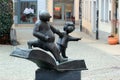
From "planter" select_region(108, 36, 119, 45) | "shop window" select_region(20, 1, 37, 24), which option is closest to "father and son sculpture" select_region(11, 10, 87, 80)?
"planter" select_region(108, 36, 119, 45)

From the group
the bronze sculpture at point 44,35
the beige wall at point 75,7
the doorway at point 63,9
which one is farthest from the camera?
the doorway at point 63,9

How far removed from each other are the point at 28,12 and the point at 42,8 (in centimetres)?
165

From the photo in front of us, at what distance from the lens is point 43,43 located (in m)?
6.18

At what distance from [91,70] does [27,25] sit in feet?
127

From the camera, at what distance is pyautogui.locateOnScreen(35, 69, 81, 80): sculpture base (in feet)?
20.8

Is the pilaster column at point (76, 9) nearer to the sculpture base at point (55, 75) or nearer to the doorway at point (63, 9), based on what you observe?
the doorway at point (63, 9)

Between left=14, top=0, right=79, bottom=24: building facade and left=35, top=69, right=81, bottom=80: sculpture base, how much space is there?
4498 cm

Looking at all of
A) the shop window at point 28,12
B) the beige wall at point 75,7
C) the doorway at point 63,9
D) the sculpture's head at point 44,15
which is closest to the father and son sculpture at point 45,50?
the sculpture's head at point 44,15

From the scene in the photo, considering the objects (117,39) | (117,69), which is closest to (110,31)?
(117,39)

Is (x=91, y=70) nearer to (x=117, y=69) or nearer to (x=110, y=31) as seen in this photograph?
(x=117, y=69)

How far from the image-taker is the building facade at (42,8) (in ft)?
172

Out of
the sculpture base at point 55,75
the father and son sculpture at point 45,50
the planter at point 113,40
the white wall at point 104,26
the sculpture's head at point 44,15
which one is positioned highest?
the sculpture's head at point 44,15

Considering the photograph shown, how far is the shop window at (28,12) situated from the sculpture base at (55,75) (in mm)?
45680

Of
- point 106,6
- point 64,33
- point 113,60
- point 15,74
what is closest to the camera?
point 64,33
